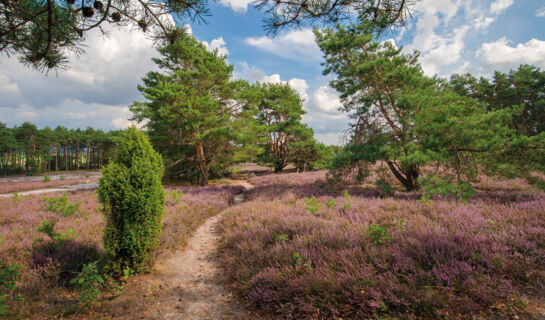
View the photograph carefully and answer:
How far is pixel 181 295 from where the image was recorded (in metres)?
3.57

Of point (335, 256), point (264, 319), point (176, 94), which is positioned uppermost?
point (176, 94)

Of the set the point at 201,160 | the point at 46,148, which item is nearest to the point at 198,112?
the point at 201,160

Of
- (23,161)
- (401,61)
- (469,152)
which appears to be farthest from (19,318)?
(23,161)

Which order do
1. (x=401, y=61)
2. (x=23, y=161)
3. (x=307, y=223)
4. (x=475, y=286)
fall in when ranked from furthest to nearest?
(x=23, y=161), (x=401, y=61), (x=307, y=223), (x=475, y=286)

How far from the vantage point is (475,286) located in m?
2.29

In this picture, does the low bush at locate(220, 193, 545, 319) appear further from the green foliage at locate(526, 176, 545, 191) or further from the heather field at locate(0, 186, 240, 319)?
the heather field at locate(0, 186, 240, 319)

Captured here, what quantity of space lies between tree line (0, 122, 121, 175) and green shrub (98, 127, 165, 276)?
3839 centimetres

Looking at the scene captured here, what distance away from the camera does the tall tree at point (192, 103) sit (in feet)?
43.3

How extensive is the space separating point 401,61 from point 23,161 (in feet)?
262

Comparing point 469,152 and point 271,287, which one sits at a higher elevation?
point 469,152

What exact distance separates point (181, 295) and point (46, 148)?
63379 millimetres

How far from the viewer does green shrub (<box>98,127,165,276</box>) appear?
3699 millimetres

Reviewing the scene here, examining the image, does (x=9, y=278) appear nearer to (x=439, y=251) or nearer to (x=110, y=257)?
(x=110, y=257)

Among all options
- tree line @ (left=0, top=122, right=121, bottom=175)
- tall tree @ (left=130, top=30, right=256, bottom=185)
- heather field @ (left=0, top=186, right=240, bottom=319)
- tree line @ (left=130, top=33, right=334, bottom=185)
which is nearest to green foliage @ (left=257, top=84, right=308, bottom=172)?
tree line @ (left=130, top=33, right=334, bottom=185)
